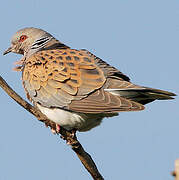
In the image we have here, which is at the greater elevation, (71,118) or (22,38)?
(22,38)

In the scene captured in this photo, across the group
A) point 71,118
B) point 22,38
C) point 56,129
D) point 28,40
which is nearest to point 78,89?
point 71,118

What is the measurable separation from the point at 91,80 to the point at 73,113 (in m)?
0.53

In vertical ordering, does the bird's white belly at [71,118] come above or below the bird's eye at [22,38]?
below

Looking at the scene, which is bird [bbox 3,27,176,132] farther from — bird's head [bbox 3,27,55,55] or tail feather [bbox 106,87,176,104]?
bird's head [bbox 3,27,55,55]

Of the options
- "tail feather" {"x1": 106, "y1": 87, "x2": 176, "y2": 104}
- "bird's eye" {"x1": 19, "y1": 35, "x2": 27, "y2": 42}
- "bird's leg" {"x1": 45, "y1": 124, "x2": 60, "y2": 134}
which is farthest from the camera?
"bird's eye" {"x1": 19, "y1": 35, "x2": 27, "y2": 42}

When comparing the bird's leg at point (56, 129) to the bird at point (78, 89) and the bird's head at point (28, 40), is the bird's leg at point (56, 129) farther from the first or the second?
the bird's head at point (28, 40)

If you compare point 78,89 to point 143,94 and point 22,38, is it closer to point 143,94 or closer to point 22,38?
point 143,94

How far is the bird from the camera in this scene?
5.37 meters

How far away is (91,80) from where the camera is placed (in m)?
5.70

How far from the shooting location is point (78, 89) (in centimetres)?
573

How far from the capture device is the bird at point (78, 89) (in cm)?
537

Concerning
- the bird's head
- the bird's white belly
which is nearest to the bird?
the bird's white belly

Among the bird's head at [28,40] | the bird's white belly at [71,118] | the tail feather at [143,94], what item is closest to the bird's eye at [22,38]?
the bird's head at [28,40]

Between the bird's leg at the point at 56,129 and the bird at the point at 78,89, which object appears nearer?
the bird at the point at 78,89
